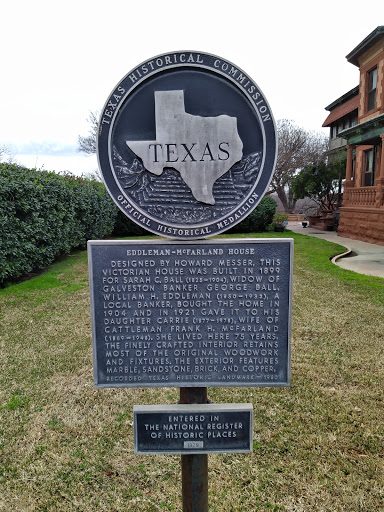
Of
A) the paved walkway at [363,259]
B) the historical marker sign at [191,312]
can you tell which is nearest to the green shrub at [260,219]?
the paved walkway at [363,259]

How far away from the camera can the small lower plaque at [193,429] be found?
2191 millimetres

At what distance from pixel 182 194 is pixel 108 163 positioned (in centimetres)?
42

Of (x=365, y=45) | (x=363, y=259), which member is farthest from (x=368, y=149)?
(x=363, y=259)

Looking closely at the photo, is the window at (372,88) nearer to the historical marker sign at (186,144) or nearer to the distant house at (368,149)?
the distant house at (368,149)

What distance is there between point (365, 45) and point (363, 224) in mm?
7796

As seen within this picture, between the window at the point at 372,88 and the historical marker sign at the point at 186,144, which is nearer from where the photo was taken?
the historical marker sign at the point at 186,144

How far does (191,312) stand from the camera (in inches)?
85.1

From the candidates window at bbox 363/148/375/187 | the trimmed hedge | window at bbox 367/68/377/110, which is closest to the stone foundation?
window at bbox 363/148/375/187

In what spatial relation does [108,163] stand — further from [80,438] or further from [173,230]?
[80,438]

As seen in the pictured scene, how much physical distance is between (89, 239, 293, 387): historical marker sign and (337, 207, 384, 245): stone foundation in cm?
1371

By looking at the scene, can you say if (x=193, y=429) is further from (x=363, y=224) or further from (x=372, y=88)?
(x=372, y=88)

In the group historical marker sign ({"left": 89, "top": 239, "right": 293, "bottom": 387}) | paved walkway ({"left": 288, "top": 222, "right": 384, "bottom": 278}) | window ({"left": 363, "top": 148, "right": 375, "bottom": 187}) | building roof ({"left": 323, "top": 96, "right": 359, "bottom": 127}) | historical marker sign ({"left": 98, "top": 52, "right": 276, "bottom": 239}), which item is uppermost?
building roof ({"left": 323, "top": 96, "right": 359, "bottom": 127})

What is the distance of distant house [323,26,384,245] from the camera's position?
15.0m

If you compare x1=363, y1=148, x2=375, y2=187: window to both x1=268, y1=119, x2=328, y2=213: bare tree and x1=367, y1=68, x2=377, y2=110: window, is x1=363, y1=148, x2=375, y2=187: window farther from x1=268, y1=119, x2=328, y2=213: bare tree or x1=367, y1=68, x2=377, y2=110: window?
x1=268, y1=119, x2=328, y2=213: bare tree
